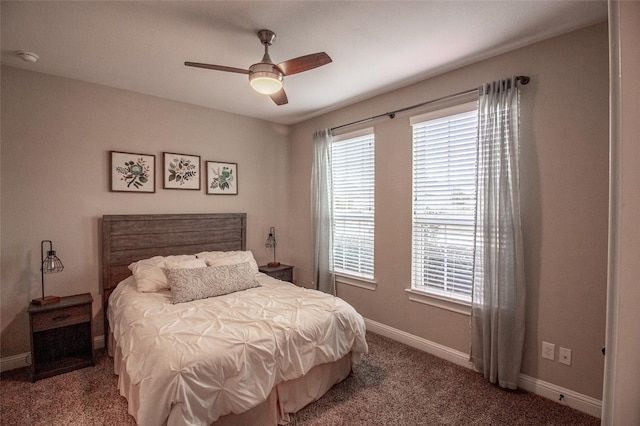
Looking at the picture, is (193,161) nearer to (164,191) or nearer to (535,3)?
(164,191)

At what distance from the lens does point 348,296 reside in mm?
3875

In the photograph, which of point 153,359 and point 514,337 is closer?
point 153,359

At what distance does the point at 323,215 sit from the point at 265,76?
2.20 metres

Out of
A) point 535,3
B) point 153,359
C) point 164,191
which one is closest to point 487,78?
point 535,3

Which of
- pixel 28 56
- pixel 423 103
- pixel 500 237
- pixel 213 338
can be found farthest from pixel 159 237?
pixel 500 237

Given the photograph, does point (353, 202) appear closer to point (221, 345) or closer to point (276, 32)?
point (276, 32)

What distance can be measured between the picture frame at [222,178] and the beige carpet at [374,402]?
217 centimetres

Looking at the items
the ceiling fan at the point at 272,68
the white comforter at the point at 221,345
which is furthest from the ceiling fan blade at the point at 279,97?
the white comforter at the point at 221,345

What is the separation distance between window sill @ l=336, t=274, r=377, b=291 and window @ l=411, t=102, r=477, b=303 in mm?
546

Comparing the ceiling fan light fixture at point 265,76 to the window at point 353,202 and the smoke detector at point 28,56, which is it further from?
the smoke detector at point 28,56

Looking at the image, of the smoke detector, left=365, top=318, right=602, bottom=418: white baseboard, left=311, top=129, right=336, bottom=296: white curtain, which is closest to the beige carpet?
left=365, top=318, right=602, bottom=418: white baseboard

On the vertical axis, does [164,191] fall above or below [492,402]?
above

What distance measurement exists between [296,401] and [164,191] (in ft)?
8.84

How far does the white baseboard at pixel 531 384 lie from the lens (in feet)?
6.94
